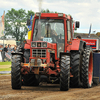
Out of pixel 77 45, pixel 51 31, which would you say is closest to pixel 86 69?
pixel 77 45

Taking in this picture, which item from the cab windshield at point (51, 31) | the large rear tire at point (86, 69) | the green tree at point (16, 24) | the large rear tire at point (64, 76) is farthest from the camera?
the green tree at point (16, 24)

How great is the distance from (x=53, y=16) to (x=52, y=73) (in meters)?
2.17

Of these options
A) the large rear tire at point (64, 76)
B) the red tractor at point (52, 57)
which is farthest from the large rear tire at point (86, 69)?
the large rear tire at point (64, 76)

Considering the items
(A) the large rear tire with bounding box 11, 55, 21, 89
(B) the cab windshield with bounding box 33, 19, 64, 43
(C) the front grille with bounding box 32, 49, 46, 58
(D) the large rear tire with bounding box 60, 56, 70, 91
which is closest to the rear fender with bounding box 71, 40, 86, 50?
(B) the cab windshield with bounding box 33, 19, 64, 43

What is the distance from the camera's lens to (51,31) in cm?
966

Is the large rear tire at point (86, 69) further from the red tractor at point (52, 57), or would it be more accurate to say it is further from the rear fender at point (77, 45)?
the rear fender at point (77, 45)

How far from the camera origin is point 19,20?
236 feet

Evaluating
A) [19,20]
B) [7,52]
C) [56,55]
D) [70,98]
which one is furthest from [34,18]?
[19,20]

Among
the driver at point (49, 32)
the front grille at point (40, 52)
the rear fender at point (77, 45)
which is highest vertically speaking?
the driver at point (49, 32)

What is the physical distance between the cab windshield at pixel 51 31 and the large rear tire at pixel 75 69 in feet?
2.38

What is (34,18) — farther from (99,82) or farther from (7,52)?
(7,52)

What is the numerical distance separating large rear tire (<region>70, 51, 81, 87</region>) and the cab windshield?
73 cm

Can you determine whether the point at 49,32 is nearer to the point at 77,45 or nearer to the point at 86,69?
the point at 77,45

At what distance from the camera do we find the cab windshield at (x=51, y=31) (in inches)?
376
